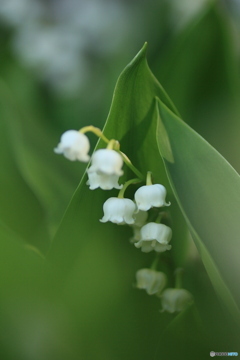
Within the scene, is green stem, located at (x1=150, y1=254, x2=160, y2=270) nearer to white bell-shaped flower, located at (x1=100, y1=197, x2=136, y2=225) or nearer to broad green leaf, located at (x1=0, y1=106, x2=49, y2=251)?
white bell-shaped flower, located at (x1=100, y1=197, x2=136, y2=225)

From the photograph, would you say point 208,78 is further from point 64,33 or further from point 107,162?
point 64,33

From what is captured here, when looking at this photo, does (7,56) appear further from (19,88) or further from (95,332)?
(95,332)

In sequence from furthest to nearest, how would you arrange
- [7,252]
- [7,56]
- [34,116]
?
[7,56] < [34,116] < [7,252]

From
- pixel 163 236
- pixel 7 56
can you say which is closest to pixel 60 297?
pixel 163 236

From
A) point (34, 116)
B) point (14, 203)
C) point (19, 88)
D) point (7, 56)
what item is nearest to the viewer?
point (14, 203)

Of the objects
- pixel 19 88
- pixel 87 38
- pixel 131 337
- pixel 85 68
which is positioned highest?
pixel 87 38

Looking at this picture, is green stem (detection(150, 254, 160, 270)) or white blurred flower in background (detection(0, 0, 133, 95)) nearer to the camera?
green stem (detection(150, 254, 160, 270))

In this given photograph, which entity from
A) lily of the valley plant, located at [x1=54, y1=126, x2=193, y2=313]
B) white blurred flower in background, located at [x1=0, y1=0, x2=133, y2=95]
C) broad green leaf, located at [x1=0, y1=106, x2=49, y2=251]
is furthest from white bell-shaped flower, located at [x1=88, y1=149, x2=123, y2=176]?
white blurred flower in background, located at [x1=0, y1=0, x2=133, y2=95]
